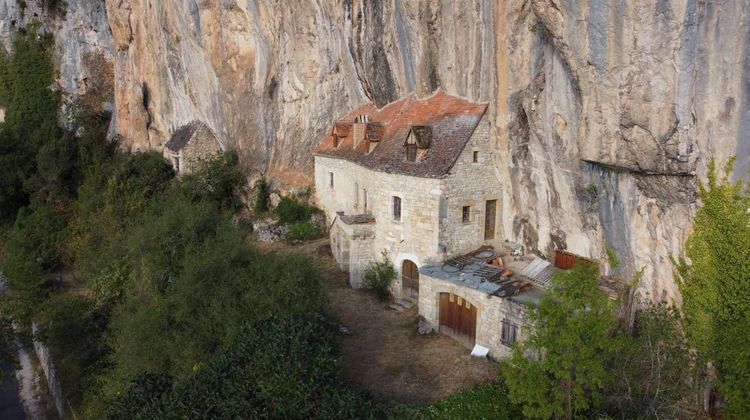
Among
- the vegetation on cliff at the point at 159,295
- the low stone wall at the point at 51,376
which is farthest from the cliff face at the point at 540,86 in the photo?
the low stone wall at the point at 51,376

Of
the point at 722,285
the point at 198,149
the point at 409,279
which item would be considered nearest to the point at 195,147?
the point at 198,149

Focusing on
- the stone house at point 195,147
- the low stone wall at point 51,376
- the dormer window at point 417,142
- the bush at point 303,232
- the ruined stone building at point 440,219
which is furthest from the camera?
the stone house at point 195,147

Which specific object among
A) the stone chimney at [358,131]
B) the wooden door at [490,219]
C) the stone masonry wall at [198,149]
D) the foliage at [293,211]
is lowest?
the foliage at [293,211]

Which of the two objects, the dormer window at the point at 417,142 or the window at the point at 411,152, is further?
the window at the point at 411,152

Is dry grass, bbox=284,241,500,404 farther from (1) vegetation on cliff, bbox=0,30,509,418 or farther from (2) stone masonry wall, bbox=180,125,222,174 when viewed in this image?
(2) stone masonry wall, bbox=180,125,222,174

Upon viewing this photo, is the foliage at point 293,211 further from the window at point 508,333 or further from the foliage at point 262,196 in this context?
the window at point 508,333

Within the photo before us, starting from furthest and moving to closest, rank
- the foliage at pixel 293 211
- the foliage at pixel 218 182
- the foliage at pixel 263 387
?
the foliage at pixel 218 182 < the foliage at pixel 293 211 < the foliage at pixel 263 387

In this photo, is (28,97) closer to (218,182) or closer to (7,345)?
(218,182)
